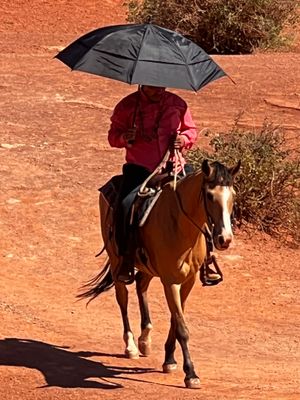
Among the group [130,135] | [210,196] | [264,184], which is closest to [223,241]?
[210,196]

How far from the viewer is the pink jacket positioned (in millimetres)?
8828

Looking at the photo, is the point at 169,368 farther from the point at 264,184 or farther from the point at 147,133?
the point at 264,184

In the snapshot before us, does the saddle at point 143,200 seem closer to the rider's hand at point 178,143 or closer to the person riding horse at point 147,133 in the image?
the person riding horse at point 147,133

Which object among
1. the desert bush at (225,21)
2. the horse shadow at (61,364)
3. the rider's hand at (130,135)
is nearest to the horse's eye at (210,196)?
the rider's hand at (130,135)

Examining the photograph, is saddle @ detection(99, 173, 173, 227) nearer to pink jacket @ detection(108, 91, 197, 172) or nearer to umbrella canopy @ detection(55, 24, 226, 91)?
pink jacket @ detection(108, 91, 197, 172)

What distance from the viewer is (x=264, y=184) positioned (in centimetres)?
1364

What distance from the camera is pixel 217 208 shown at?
771 centimetres

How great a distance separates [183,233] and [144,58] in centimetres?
140

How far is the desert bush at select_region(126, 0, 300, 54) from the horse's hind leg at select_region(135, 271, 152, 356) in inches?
471

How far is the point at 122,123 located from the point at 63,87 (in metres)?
9.22

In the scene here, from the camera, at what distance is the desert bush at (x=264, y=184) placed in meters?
13.5

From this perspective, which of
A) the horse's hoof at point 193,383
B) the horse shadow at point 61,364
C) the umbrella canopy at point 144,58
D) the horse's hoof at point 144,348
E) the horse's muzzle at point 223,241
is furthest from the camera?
the horse's hoof at point 144,348

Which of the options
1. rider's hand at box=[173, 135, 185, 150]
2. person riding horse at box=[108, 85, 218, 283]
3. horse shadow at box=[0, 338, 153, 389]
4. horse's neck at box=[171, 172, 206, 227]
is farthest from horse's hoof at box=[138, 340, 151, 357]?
rider's hand at box=[173, 135, 185, 150]

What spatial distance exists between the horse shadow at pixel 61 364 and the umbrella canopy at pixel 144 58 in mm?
2270
